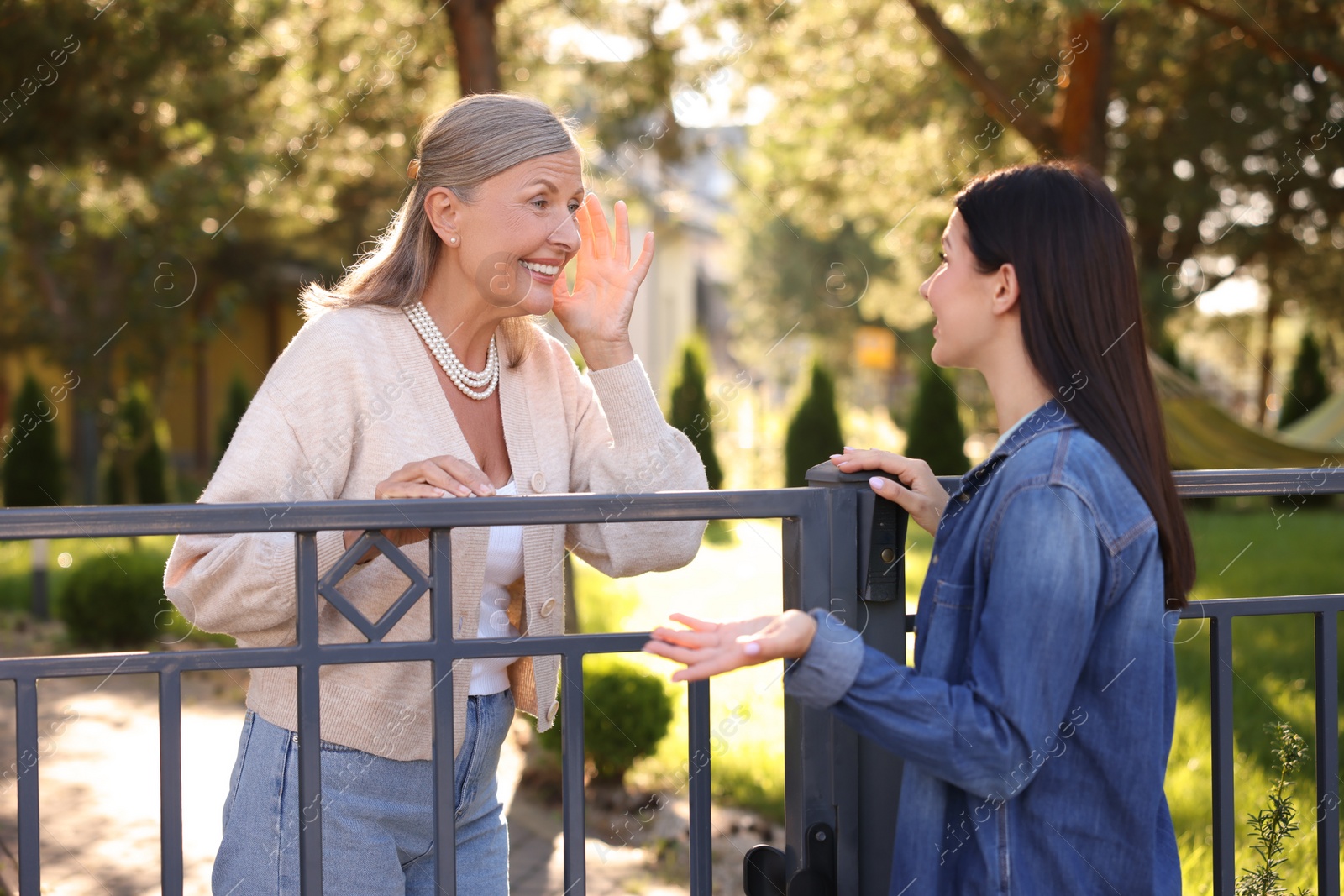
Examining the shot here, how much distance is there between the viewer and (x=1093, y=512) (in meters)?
1.44

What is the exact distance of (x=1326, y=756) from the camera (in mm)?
2107

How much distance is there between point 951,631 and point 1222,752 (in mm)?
806

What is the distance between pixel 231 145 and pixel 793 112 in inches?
277

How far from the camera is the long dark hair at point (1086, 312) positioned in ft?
5.01

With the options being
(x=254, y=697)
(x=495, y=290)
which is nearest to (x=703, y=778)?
(x=254, y=697)

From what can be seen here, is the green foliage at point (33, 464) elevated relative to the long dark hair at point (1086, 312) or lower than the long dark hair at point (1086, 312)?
lower

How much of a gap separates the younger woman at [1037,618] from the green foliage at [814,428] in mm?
12857

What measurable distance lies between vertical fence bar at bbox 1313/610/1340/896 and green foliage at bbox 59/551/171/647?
24.5ft

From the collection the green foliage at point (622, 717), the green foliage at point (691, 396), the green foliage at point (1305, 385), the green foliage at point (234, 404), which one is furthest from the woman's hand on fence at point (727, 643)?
the green foliage at point (234, 404)

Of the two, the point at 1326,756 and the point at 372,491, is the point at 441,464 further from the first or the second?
the point at 1326,756

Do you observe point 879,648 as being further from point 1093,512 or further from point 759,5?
point 759,5

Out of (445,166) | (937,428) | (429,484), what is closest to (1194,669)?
(445,166)

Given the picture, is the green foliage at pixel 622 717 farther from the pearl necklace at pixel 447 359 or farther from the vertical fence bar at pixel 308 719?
the vertical fence bar at pixel 308 719

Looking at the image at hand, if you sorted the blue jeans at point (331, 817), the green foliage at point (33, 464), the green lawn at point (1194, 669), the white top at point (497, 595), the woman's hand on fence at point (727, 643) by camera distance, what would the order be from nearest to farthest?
the woman's hand on fence at point (727, 643), the blue jeans at point (331, 817), the white top at point (497, 595), the green lawn at point (1194, 669), the green foliage at point (33, 464)
